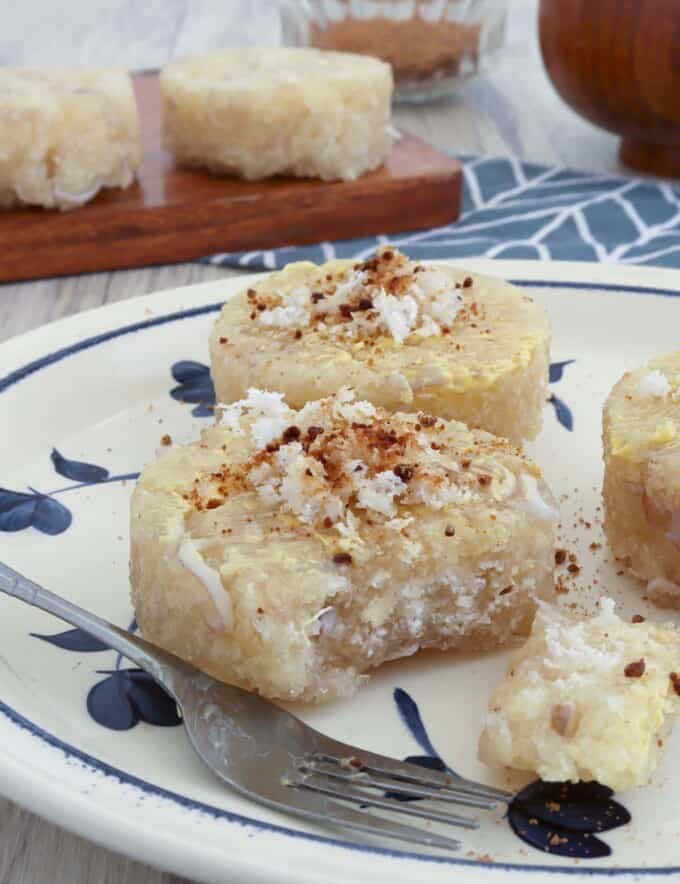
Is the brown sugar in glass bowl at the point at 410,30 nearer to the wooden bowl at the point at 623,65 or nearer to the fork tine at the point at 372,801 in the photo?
the wooden bowl at the point at 623,65

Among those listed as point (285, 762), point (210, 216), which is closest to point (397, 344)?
point (285, 762)

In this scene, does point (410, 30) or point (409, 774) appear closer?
point (409, 774)

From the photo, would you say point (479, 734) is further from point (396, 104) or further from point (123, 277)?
point (396, 104)

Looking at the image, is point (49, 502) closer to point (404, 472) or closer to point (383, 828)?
point (404, 472)

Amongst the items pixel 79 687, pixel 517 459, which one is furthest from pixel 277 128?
pixel 79 687

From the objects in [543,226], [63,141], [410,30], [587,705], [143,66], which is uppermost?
[587,705]
